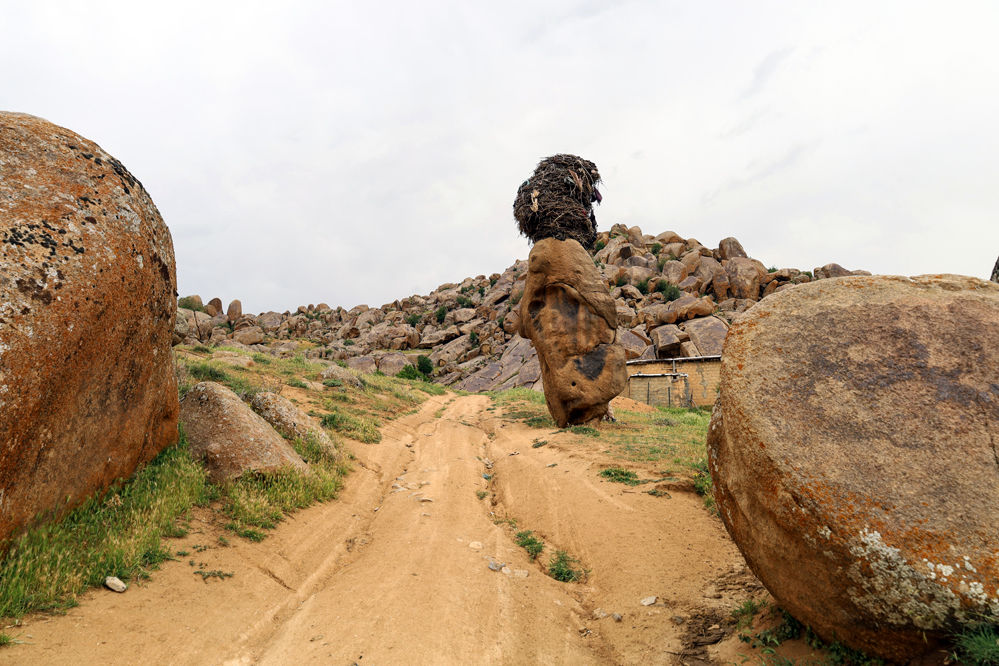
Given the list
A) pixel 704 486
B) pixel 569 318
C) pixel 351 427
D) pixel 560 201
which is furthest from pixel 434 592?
pixel 560 201

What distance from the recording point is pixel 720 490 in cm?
363

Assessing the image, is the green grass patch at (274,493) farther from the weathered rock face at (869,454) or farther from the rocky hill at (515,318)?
the rocky hill at (515,318)

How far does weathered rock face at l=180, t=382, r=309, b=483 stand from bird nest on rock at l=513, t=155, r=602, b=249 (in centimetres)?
1032

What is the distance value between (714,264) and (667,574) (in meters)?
43.8

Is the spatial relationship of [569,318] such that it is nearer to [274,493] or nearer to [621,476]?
[621,476]

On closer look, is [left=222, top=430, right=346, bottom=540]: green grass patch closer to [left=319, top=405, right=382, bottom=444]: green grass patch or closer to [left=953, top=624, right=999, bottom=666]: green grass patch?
[left=319, top=405, right=382, bottom=444]: green grass patch

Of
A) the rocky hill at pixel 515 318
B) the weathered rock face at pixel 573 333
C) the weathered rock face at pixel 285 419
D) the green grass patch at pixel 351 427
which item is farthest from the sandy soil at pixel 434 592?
the rocky hill at pixel 515 318

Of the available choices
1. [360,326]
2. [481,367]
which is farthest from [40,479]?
[360,326]

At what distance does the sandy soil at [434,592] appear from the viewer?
12.1 feet

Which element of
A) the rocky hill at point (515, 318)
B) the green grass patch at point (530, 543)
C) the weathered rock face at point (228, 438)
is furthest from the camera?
the rocky hill at point (515, 318)

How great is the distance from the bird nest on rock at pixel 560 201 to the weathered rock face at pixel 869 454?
11786 millimetres

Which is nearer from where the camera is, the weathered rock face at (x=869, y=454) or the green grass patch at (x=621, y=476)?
the weathered rock face at (x=869, y=454)

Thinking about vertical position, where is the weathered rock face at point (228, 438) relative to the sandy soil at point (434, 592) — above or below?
above

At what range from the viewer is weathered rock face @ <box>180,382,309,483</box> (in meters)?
6.66
